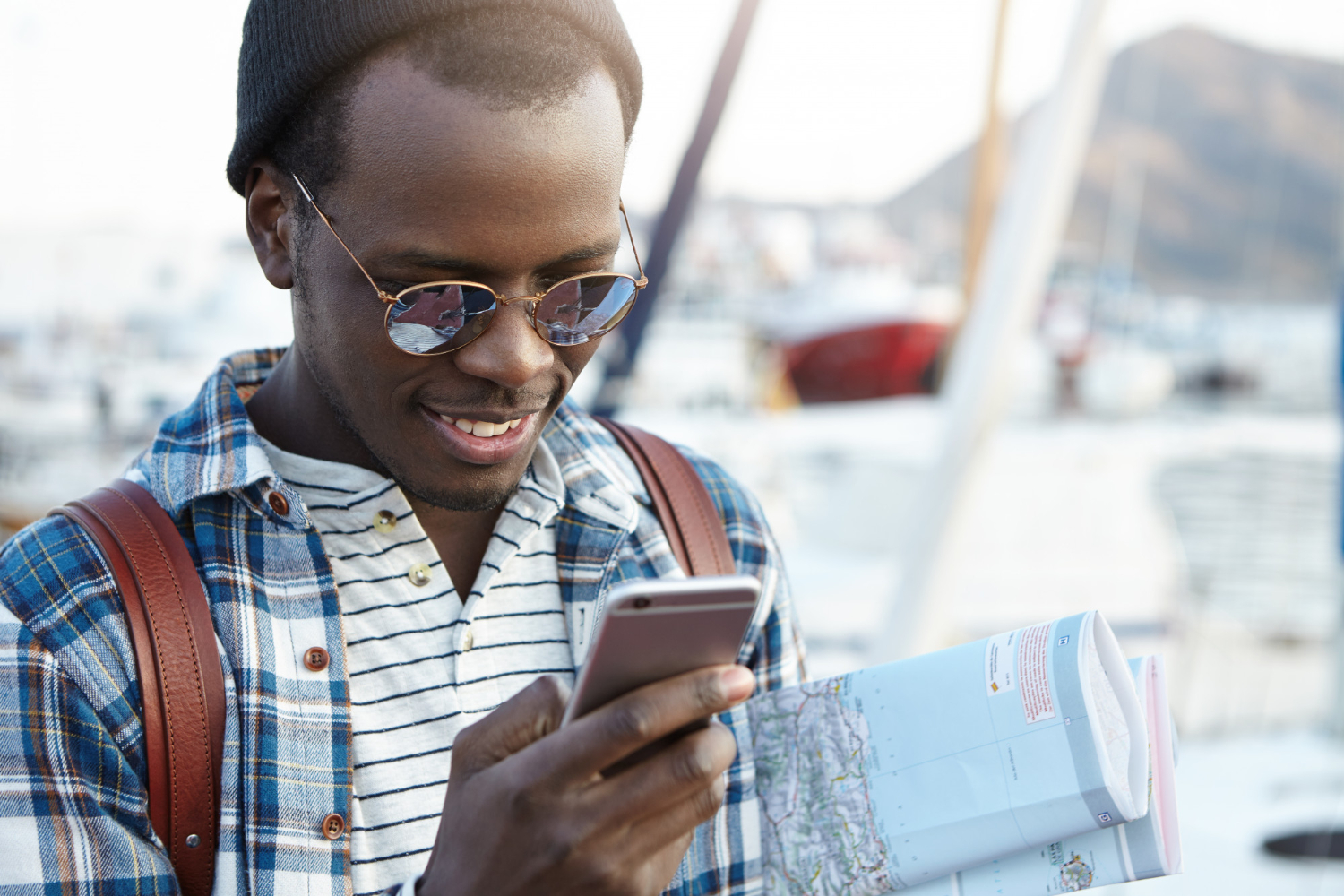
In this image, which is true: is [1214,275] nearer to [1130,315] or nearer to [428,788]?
[1130,315]

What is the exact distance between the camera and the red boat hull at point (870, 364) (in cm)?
1923

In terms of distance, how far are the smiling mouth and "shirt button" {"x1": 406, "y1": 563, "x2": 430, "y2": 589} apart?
209mm

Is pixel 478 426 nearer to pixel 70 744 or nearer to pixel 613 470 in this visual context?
pixel 613 470

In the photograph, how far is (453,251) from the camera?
47.7 inches

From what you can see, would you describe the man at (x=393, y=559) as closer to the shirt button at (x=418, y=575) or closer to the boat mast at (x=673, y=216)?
the shirt button at (x=418, y=575)

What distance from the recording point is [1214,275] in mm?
29078

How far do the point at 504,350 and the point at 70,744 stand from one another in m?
0.60

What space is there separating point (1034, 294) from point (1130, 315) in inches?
935

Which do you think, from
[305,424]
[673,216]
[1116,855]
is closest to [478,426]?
[305,424]

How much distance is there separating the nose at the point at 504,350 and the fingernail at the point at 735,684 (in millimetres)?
447

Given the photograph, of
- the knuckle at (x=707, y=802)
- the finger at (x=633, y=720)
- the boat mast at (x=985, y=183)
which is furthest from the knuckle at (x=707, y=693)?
the boat mast at (x=985, y=183)

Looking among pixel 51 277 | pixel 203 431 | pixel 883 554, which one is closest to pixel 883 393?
pixel 883 554

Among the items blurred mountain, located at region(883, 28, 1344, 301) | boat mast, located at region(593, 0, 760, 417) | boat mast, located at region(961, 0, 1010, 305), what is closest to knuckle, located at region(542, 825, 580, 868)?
boat mast, located at region(593, 0, 760, 417)

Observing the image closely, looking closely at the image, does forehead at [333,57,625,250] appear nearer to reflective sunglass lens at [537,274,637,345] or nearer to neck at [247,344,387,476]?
reflective sunglass lens at [537,274,637,345]
